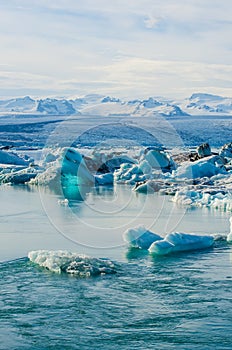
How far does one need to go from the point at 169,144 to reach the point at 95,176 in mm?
16795

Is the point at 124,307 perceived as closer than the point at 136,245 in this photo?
Yes

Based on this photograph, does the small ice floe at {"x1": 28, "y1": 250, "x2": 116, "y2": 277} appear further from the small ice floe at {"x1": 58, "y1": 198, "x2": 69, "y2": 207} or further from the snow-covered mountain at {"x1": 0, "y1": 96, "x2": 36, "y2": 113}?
the snow-covered mountain at {"x1": 0, "y1": 96, "x2": 36, "y2": 113}

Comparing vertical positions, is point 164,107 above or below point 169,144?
above

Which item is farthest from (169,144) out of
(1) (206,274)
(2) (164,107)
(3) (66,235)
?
(2) (164,107)

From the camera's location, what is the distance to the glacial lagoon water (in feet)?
16.1

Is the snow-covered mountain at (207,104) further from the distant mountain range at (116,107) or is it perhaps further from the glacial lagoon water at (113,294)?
the glacial lagoon water at (113,294)

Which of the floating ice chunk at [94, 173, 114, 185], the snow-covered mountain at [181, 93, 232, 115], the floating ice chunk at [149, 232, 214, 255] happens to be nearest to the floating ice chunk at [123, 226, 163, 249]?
the floating ice chunk at [149, 232, 214, 255]

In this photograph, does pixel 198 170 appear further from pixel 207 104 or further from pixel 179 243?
pixel 207 104

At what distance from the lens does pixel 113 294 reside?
19.5ft

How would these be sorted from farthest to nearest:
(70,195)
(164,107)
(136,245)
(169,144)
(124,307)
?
1. (164,107)
2. (169,144)
3. (70,195)
4. (136,245)
5. (124,307)

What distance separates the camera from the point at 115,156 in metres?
18.5

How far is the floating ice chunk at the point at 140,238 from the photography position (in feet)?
26.3

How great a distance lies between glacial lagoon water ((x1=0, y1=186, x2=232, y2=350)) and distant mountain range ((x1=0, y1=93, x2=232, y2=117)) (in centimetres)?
5083

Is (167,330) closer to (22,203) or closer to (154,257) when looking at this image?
(154,257)
